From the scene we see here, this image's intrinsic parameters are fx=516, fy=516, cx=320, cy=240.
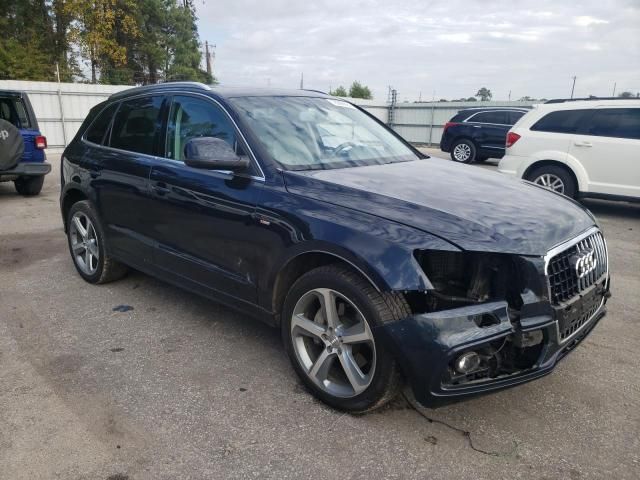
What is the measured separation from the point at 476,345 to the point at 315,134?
1.88 meters

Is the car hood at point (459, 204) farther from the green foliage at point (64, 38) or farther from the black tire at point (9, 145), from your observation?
the green foliage at point (64, 38)

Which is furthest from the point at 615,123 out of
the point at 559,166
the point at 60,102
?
the point at 60,102

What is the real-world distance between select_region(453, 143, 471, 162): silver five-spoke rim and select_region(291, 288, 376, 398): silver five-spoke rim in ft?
46.2

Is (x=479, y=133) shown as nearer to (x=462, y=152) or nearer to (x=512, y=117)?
(x=462, y=152)

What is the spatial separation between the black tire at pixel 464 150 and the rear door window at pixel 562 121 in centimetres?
741

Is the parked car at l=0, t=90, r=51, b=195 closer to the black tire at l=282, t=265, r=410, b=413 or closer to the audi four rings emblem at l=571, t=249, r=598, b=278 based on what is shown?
the black tire at l=282, t=265, r=410, b=413

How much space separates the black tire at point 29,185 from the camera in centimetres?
931

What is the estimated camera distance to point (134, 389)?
9.91 ft

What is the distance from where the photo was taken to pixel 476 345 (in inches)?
90.6

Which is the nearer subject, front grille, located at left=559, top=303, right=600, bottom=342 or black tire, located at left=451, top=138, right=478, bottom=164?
front grille, located at left=559, top=303, right=600, bottom=342

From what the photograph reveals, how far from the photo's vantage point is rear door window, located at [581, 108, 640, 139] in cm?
765

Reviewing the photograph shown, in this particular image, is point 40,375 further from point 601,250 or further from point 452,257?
point 601,250

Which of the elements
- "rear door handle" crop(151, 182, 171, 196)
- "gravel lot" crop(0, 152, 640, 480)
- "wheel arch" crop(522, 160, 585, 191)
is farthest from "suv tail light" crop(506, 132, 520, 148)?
"rear door handle" crop(151, 182, 171, 196)

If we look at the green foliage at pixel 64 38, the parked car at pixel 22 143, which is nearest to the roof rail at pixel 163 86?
the parked car at pixel 22 143
